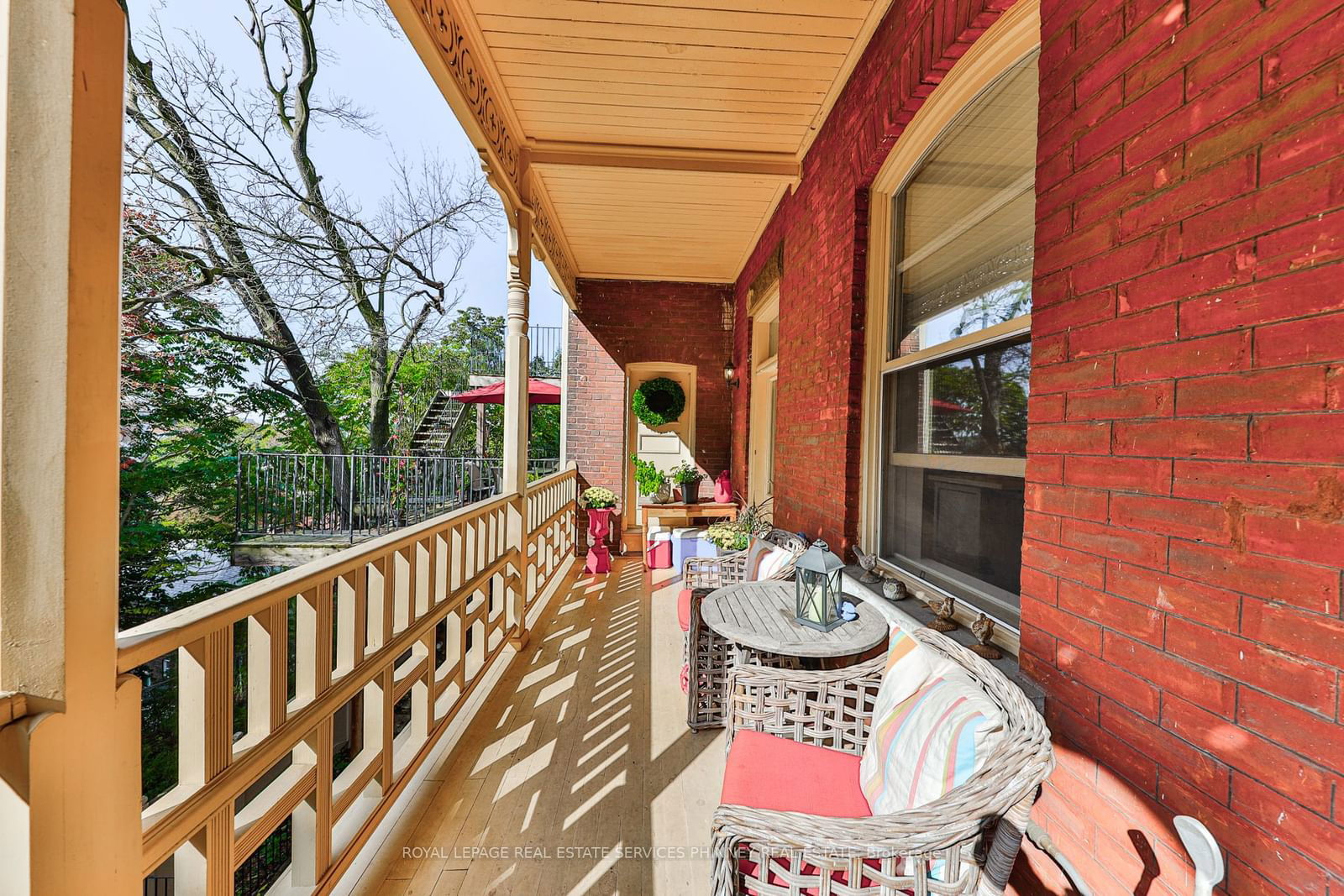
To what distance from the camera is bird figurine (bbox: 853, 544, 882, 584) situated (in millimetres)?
2090

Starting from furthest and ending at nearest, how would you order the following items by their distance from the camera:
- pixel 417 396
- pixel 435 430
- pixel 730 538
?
pixel 417 396, pixel 435 430, pixel 730 538

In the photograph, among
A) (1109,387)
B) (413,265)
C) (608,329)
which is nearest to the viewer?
(1109,387)

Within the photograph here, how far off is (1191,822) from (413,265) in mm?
10514

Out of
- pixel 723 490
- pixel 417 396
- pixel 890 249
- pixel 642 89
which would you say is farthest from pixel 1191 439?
pixel 417 396

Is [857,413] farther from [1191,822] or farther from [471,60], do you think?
[471,60]

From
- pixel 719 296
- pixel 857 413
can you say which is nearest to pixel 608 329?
pixel 719 296

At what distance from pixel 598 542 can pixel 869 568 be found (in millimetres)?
3163

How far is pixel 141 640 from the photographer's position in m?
0.85

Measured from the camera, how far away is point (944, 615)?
1.59m

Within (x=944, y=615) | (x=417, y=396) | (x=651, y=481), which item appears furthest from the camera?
(x=417, y=396)

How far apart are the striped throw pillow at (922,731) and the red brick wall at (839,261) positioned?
43.0 inches

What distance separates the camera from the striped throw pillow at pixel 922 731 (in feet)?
3.22

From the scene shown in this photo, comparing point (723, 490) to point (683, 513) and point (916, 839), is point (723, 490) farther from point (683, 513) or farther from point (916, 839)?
point (916, 839)

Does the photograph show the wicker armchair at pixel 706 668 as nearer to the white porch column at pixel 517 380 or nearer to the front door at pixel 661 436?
the white porch column at pixel 517 380
